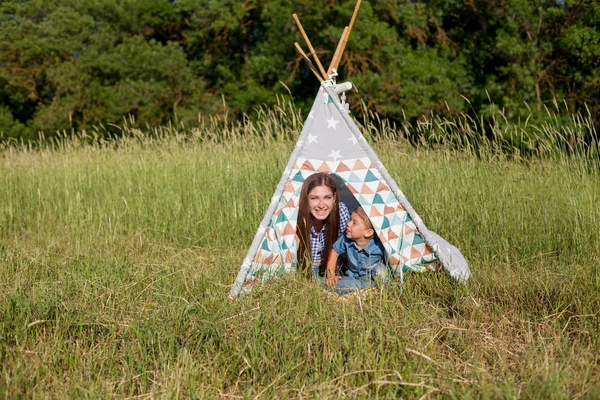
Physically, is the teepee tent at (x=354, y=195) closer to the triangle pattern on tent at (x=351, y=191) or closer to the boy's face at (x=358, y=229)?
the triangle pattern on tent at (x=351, y=191)

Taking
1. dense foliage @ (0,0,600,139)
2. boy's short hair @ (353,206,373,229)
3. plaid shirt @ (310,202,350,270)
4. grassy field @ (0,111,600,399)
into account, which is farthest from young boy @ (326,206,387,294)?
dense foliage @ (0,0,600,139)

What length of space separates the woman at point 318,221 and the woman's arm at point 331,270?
5 centimetres

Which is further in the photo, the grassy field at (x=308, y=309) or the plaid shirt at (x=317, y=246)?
the plaid shirt at (x=317, y=246)

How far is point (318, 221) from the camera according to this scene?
13.5ft

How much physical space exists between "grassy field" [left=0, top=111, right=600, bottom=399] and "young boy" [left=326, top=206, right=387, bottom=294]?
340 mm

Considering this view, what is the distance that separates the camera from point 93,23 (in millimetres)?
16281

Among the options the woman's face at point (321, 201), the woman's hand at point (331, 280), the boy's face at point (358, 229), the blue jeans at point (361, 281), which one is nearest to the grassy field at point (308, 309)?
the blue jeans at point (361, 281)

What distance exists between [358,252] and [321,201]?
0.39 m

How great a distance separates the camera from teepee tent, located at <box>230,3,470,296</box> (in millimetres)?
3678

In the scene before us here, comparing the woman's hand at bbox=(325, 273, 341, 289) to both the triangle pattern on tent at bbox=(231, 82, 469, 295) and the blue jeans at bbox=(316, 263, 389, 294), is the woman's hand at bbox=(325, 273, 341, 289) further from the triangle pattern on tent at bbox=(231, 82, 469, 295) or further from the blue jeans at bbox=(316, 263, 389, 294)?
the triangle pattern on tent at bbox=(231, 82, 469, 295)

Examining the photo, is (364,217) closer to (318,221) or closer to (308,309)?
(318,221)

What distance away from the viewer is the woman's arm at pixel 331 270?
387cm

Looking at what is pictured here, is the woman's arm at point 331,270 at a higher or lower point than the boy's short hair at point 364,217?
lower

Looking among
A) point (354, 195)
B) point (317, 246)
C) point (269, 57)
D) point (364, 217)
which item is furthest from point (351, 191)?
Answer: point (269, 57)
